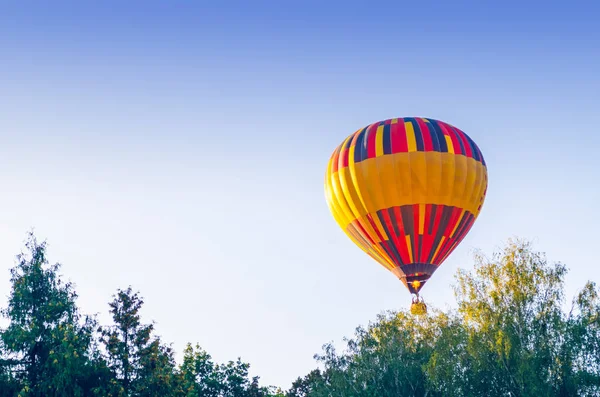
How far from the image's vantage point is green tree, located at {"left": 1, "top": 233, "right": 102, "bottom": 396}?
32.1 meters

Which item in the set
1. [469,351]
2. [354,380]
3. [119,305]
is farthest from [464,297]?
[119,305]

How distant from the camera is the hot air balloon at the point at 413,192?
45.2m

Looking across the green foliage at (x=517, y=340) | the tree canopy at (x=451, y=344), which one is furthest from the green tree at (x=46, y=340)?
the green foliage at (x=517, y=340)

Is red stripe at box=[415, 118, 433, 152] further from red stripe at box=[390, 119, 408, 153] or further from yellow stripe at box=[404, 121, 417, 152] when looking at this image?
red stripe at box=[390, 119, 408, 153]

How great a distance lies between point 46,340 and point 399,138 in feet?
72.0

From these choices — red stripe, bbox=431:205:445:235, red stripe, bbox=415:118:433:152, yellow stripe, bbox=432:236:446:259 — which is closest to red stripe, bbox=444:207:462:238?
yellow stripe, bbox=432:236:446:259

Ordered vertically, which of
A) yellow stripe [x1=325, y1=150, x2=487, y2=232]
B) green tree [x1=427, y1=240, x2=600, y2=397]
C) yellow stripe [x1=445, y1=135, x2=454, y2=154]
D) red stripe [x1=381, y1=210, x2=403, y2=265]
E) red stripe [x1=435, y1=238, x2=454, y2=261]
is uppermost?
yellow stripe [x1=445, y1=135, x2=454, y2=154]

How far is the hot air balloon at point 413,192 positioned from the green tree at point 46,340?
17.5 metres

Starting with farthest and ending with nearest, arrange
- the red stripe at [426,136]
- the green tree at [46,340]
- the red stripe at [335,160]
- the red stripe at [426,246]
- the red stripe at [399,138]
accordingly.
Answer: the red stripe at [335,160] < the red stripe at [426,246] < the red stripe at [399,138] < the red stripe at [426,136] < the green tree at [46,340]

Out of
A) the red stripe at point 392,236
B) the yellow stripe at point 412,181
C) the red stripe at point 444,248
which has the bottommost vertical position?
the red stripe at point 444,248

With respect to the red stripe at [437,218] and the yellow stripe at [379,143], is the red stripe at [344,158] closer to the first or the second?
the yellow stripe at [379,143]

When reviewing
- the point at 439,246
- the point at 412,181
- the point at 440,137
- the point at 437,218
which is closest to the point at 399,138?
the point at 440,137

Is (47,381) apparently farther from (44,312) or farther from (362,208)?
(362,208)

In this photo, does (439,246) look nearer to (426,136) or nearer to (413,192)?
(413,192)
